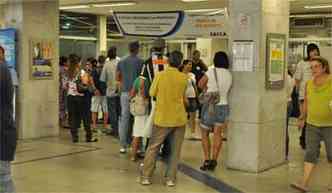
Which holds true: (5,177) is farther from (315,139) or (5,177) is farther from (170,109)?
(315,139)

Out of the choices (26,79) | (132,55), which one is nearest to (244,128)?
(132,55)

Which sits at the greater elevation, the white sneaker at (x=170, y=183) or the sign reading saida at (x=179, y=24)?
the sign reading saida at (x=179, y=24)

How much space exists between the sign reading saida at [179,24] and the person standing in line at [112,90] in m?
0.95

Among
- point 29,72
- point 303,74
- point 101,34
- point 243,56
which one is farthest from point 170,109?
point 101,34

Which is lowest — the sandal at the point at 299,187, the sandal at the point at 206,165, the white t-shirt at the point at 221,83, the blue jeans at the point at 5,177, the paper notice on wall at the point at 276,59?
the sandal at the point at 299,187

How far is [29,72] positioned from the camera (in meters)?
9.02

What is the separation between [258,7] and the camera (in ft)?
21.0

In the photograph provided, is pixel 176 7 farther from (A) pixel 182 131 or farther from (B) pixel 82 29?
(A) pixel 182 131

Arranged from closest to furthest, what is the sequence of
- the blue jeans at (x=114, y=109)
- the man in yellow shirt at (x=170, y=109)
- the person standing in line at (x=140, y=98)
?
the man in yellow shirt at (x=170, y=109) < the person standing in line at (x=140, y=98) < the blue jeans at (x=114, y=109)

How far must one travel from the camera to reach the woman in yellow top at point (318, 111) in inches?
220

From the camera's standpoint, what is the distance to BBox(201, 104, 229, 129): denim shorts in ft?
21.4

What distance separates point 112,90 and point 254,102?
3390 mm

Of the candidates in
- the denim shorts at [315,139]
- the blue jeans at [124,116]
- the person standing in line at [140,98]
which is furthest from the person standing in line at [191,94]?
the denim shorts at [315,139]

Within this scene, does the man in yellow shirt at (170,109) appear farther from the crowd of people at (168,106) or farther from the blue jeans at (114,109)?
the blue jeans at (114,109)
